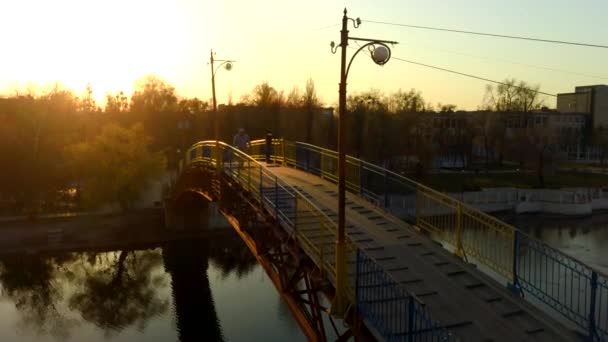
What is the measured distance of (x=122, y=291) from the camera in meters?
23.3

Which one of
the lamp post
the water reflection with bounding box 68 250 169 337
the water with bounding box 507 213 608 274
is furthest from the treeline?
the lamp post

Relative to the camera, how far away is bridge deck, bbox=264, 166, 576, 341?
24.9ft

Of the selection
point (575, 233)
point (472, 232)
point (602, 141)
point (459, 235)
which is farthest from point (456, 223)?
point (602, 141)

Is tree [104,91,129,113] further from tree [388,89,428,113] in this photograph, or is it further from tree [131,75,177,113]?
tree [388,89,428,113]

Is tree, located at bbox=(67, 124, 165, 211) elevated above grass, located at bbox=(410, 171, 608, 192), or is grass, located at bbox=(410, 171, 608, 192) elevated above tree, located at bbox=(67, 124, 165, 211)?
tree, located at bbox=(67, 124, 165, 211)

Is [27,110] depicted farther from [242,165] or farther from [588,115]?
[588,115]

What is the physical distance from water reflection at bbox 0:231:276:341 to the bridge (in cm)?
679

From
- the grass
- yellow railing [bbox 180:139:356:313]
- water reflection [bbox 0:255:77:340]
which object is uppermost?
yellow railing [bbox 180:139:356:313]

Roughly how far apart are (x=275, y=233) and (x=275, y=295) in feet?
34.8

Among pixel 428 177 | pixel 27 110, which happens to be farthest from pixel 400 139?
pixel 27 110

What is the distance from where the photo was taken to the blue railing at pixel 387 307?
728cm

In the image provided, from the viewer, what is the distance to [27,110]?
41.7 m

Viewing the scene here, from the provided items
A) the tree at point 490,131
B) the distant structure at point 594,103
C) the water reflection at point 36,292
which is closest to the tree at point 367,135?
the tree at point 490,131

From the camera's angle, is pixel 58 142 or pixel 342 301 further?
pixel 58 142
